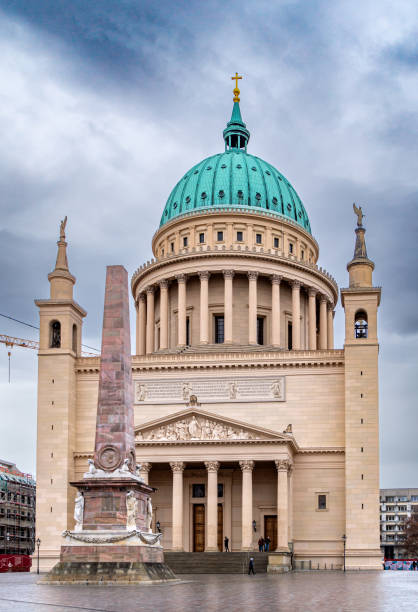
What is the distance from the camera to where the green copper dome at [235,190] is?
8512cm

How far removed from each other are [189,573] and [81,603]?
3442 centimetres

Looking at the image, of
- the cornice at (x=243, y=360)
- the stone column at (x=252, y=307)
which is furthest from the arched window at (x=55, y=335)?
the stone column at (x=252, y=307)

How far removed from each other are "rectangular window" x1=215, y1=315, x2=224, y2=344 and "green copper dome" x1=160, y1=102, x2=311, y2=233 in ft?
32.6

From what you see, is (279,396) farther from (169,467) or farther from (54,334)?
(54,334)

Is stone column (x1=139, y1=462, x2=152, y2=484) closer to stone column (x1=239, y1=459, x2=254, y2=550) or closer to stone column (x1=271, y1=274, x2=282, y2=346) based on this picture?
stone column (x1=239, y1=459, x2=254, y2=550)

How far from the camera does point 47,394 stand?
69062 millimetres

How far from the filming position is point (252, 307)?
79.2 meters

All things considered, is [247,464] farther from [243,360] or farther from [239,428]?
[243,360]

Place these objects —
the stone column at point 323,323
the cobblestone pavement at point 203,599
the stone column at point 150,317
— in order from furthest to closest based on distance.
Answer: the stone column at point 323,323, the stone column at point 150,317, the cobblestone pavement at point 203,599

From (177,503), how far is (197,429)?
16.7 ft

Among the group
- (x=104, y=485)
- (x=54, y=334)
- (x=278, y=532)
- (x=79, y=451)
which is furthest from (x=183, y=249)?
(x=104, y=485)

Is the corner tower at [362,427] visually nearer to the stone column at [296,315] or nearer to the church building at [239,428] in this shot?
the church building at [239,428]

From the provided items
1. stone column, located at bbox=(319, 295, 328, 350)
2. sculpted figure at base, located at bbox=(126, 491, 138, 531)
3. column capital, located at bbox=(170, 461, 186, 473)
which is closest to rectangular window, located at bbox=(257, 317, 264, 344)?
stone column, located at bbox=(319, 295, 328, 350)

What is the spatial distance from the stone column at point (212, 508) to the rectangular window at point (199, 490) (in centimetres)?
427
